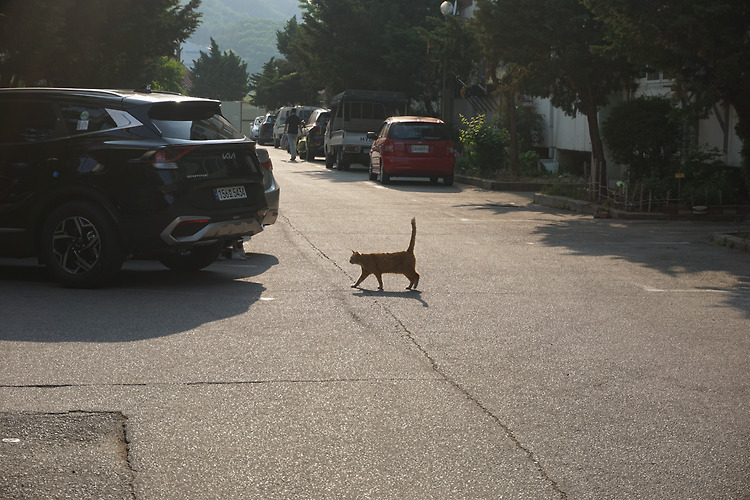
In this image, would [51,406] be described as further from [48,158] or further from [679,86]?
[679,86]

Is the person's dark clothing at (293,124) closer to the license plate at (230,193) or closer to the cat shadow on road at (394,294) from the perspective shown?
the license plate at (230,193)

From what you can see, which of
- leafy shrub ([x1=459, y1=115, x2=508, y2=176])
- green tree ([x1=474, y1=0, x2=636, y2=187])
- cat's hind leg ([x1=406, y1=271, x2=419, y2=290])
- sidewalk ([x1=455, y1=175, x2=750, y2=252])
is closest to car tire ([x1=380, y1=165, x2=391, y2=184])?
sidewalk ([x1=455, y1=175, x2=750, y2=252])

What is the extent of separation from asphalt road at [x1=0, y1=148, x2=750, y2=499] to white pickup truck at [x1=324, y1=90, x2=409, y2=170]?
22.5 meters

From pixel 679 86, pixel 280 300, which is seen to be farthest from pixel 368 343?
pixel 679 86

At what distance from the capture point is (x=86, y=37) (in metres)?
27.3

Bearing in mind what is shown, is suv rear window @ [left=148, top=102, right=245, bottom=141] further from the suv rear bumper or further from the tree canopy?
the tree canopy

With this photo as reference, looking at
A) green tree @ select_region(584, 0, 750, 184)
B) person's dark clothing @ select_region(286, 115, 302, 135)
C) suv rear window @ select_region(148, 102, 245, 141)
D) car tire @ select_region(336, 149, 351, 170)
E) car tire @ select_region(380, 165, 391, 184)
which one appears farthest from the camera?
person's dark clothing @ select_region(286, 115, 302, 135)

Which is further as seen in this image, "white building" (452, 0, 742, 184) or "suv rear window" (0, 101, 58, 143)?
"white building" (452, 0, 742, 184)

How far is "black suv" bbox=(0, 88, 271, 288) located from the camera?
31.7 ft

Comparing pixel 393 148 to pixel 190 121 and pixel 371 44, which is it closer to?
pixel 190 121

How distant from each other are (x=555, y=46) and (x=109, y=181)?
13.2 m

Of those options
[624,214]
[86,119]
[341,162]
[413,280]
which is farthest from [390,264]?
[341,162]

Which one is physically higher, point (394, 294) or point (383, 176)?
point (383, 176)

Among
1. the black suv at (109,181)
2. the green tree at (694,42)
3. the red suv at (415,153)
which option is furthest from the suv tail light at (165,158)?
the red suv at (415,153)
